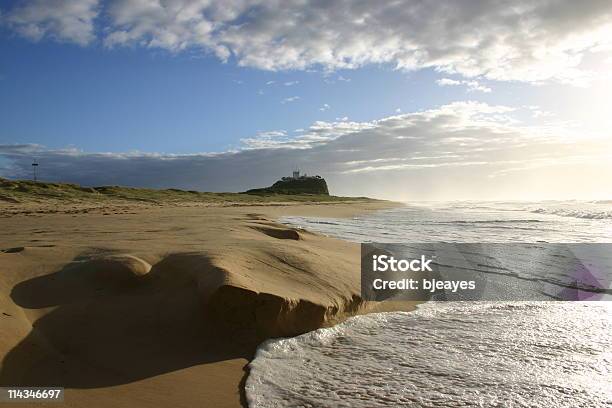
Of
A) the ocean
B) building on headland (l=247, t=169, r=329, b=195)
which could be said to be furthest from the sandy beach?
building on headland (l=247, t=169, r=329, b=195)

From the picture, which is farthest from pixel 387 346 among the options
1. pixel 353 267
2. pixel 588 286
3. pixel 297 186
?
pixel 297 186

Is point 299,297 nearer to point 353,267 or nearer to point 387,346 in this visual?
point 387,346

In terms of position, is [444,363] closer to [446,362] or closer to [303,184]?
[446,362]

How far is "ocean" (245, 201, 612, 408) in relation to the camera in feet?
8.07

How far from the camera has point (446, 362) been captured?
116 inches

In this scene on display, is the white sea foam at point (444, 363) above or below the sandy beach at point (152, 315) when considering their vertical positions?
Result: below

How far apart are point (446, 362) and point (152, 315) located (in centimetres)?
212

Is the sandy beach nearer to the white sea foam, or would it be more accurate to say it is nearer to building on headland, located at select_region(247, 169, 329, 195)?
the white sea foam

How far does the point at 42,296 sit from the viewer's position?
11.2 feet

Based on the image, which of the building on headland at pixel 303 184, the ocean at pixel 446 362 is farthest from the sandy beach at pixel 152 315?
the building on headland at pixel 303 184

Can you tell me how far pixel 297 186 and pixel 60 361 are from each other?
7395cm

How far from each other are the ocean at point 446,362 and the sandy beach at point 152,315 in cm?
21

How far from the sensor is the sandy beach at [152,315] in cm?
254

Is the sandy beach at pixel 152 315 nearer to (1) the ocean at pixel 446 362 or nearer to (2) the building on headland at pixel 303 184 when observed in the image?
(1) the ocean at pixel 446 362
